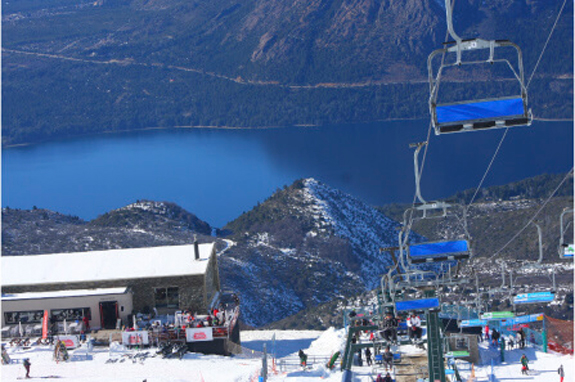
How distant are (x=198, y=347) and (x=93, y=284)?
5245 mm

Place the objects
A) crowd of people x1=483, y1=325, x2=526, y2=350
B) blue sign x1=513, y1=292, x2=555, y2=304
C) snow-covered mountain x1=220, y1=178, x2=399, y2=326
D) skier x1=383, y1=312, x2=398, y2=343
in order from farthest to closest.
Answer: snow-covered mountain x1=220, y1=178, x2=399, y2=326
crowd of people x1=483, y1=325, x2=526, y2=350
blue sign x1=513, y1=292, x2=555, y2=304
skier x1=383, y1=312, x2=398, y2=343

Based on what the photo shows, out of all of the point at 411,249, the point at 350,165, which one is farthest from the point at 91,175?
the point at 411,249

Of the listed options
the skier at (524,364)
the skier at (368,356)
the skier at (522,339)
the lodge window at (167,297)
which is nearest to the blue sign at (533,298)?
the skier at (524,364)

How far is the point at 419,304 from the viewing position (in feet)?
83.3

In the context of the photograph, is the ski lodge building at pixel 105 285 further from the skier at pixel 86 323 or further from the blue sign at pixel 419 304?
the blue sign at pixel 419 304

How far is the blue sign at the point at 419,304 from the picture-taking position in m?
25.1

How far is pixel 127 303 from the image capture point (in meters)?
33.3

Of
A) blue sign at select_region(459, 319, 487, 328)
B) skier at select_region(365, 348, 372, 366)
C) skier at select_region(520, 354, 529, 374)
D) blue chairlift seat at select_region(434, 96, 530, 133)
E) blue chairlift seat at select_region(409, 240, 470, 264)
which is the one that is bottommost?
skier at select_region(520, 354, 529, 374)

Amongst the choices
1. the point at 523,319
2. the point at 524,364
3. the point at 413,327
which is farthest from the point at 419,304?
the point at 523,319

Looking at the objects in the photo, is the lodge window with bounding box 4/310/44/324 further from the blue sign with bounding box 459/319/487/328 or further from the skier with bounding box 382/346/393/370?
the blue sign with bounding box 459/319/487/328

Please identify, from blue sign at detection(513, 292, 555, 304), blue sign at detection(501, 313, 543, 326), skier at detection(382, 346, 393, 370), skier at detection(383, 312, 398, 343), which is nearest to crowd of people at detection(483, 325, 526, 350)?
blue sign at detection(501, 313, 543, 326)

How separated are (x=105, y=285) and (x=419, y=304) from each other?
41.7ft

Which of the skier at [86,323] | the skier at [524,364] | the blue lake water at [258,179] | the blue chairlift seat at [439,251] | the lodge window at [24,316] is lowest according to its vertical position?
the skier at [524,364]

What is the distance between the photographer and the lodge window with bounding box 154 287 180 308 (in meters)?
34.0
